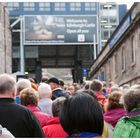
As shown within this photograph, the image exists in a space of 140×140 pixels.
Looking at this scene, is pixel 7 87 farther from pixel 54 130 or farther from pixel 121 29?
pixel 121 29

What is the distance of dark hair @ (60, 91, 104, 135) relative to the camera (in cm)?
413

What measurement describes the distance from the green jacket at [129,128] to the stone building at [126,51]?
19.4 meters

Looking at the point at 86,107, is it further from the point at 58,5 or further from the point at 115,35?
the point at 58,5

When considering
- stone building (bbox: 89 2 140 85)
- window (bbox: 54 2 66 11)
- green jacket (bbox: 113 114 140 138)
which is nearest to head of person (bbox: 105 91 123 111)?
green jacket (bbox: 113 114 140 138)

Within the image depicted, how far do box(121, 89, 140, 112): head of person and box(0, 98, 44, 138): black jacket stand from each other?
3.45ft

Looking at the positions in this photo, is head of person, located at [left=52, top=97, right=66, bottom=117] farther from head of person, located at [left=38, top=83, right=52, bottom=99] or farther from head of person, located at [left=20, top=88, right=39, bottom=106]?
head of person, located at [left=38, top=83, right=52, bottom=99]

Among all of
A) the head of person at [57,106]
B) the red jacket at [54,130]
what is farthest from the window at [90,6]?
the red jacket at [54,130]

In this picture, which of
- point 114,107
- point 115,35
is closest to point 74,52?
point 115,35

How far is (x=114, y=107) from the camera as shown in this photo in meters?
6.61

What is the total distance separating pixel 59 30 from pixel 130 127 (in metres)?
57.5

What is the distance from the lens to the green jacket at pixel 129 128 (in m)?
4.67

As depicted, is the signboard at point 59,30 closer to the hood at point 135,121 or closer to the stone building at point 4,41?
the stone building at point 4,41

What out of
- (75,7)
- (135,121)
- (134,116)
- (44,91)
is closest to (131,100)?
(134,116)

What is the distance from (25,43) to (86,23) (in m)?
8.17
